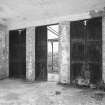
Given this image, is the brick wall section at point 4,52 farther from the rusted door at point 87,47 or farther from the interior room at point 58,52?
the rusted door at point 87,47

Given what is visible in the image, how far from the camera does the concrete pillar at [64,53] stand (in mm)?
4336

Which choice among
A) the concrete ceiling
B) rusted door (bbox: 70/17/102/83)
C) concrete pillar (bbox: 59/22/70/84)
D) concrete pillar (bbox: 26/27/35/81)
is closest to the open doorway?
concrete pillar (bbox: 59/22/70/84)

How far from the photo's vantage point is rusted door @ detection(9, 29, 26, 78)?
5.34 metres

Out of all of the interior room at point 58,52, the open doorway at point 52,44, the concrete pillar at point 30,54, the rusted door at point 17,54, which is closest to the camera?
the interior room at point 58,52

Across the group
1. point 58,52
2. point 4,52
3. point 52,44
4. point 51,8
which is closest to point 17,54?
point 4,52

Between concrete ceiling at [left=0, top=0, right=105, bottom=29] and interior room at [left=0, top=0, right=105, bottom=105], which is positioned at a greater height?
concrete ceiling at [left=0, top=0, right=105, bottom=29]

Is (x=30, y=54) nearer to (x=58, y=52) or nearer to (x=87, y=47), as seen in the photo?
(x=58, y=52)

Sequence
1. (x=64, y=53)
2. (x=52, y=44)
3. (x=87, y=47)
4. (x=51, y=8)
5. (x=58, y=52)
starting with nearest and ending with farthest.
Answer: (x=51, y=8) < (x=87, y=47) < (x=64, y=53) < (x=58, y=52) < (x=52, y=44)

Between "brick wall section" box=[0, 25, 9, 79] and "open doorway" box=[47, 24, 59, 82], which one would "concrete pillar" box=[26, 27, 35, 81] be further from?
"brick wall section" box=[0, 25, 9, 79]

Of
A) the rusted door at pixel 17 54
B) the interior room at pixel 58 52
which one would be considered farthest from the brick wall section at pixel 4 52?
the rusted door at pixel 17 54

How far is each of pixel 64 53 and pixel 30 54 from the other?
5.23ft

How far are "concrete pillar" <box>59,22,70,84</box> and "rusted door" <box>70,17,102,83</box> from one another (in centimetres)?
16

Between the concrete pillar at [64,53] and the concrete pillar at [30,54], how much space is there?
4.33ft

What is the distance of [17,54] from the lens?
550 cm
